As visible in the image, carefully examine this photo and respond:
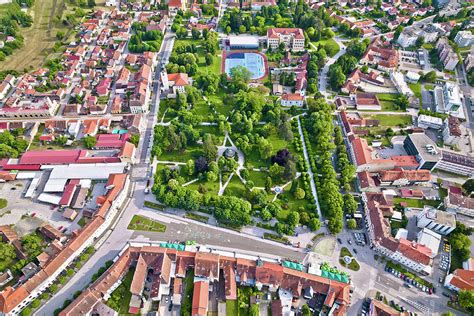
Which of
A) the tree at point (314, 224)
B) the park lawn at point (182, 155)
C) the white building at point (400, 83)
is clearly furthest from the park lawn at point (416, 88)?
the park lawn at point (182, 155)

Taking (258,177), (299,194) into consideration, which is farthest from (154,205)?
(299,194)

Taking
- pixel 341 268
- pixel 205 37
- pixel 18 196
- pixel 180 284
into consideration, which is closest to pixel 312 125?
pixel 341 268

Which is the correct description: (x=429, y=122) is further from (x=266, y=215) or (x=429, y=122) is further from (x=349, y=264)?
(x=266, y=215)

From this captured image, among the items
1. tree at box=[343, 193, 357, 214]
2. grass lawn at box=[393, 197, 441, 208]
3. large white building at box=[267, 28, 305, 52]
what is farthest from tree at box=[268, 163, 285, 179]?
large white building at box=[267, 28, 305, 52]

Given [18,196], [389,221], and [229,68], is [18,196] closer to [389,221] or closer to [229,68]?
[229,68]

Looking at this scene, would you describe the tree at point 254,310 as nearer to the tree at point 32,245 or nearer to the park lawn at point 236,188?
the park lawn at point 236,188

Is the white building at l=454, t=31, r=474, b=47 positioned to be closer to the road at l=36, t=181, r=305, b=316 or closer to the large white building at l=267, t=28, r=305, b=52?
the large white building at l=267, t=28, r=305, b=52

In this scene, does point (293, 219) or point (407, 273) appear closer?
point (407, 273)
